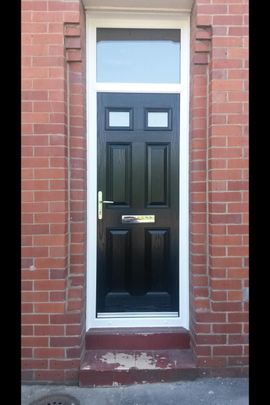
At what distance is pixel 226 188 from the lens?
2.94m

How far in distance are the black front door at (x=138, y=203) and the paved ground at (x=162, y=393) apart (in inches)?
27.2

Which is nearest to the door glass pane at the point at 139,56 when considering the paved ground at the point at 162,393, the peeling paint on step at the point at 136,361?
the peeling paint on step at the point at 136,361

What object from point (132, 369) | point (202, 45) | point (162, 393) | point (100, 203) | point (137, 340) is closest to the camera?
point (162, 393)

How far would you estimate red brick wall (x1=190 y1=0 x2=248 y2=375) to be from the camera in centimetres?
292

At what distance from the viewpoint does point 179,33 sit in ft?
10.7

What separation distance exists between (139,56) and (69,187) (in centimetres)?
144

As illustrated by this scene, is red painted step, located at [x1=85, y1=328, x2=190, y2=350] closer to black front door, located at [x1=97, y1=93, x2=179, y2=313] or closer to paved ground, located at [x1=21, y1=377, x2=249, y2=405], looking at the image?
black front door, located at [x1=97, y1=93, x2=179, y2=313]

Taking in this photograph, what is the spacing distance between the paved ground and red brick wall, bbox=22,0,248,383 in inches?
3.7

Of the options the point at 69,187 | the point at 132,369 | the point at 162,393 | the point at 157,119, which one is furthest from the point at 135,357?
the point at 157,119

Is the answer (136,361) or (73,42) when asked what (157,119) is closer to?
(73,42)

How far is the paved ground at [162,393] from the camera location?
2646 millimetres

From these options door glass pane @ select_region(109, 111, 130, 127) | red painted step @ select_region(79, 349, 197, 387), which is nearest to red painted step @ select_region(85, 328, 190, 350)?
red painted step @ select_region(79, 349, 197, 387)

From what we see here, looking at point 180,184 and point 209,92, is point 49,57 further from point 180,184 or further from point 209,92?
point 180,184

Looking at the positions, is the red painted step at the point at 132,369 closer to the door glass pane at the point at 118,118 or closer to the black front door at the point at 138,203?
the black front door at the point at 138,203
